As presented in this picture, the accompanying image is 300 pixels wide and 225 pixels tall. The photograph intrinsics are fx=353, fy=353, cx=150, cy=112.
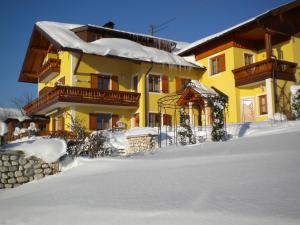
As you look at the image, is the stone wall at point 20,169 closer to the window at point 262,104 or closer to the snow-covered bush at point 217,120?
the snow-covered bush at point 217,120

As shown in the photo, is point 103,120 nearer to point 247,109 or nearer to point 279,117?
point 247,109

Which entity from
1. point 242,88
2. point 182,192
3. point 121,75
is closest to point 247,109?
point 242,88

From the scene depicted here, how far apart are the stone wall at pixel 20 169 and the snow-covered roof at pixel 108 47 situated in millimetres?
10985

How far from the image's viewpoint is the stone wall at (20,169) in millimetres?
9672

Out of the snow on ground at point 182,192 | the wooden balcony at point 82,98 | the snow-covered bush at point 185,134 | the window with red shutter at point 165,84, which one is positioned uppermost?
the window with red shutter at point 165,84

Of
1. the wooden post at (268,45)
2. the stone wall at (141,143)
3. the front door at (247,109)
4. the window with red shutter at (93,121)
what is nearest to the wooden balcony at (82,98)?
the window with red shutter at (93,121)

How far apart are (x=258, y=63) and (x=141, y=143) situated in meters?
9.14

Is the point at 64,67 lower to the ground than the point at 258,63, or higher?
higher

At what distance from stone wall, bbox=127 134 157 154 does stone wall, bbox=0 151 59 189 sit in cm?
430

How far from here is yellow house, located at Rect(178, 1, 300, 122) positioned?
18719 millimetres

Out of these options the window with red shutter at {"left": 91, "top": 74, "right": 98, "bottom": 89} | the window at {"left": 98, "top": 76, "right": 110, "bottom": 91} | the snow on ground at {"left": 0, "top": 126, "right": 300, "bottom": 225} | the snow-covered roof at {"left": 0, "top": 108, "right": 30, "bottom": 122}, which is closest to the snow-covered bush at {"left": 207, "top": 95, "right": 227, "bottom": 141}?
the snow on ground at {"left": 0, "top": 126, "right": 300, "bottom": 225}

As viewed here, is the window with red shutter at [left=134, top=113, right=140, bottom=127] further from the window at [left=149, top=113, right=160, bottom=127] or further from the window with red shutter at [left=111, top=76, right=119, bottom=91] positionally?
the window with red shutter at [left=111, top=76, right=119, bottom=91]

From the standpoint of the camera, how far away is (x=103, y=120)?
21.6m

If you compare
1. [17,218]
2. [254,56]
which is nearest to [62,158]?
[17,218]
